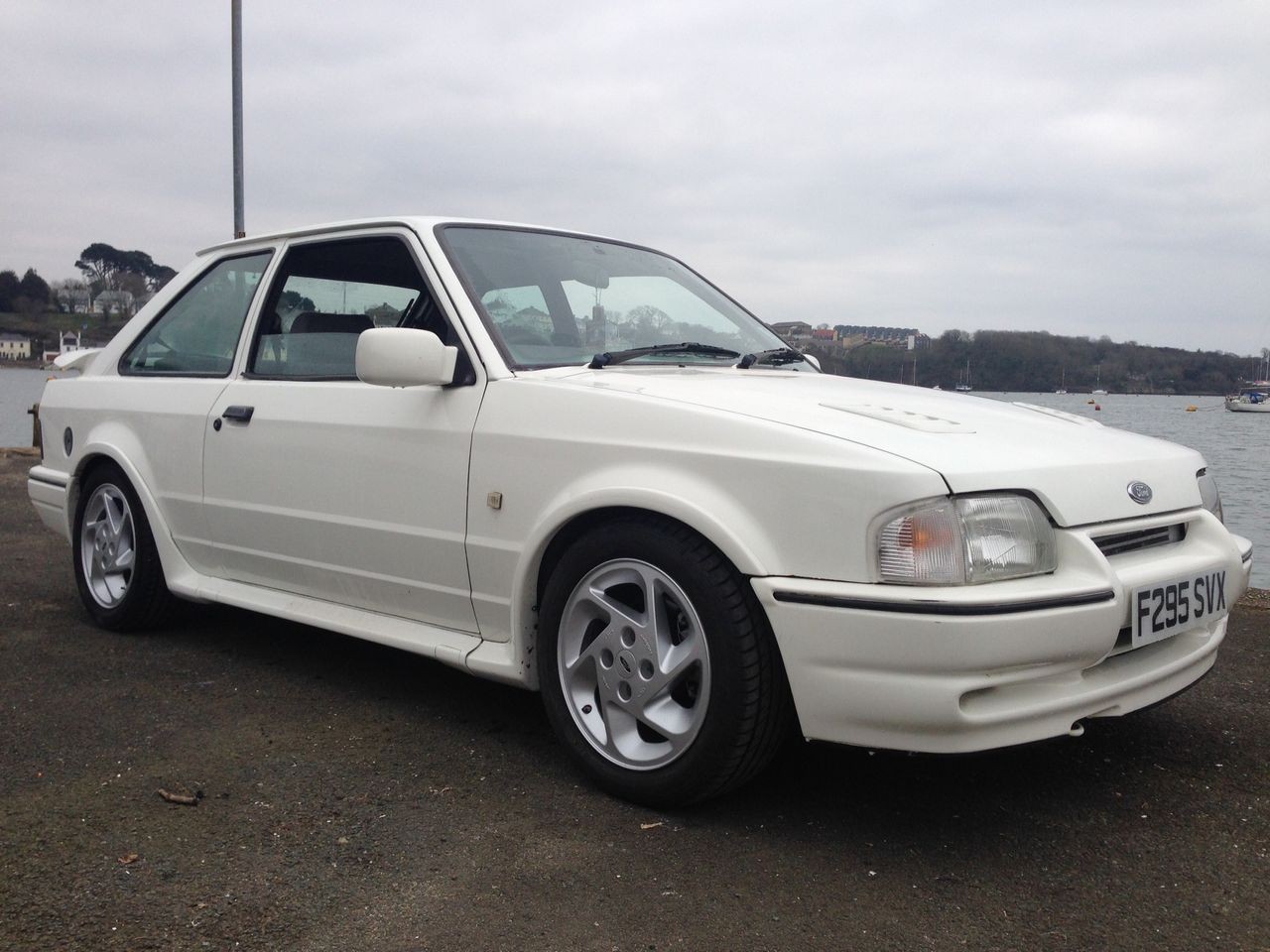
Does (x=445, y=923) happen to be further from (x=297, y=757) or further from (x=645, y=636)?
(x=297, y=757)

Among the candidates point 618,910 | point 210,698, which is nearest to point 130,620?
point 210,698

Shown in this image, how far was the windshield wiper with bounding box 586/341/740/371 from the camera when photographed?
332 cm

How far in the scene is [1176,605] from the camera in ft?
8.68

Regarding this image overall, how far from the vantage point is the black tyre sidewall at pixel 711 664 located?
2535 mm

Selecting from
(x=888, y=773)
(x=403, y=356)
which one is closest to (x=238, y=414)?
(x=403, y=356)

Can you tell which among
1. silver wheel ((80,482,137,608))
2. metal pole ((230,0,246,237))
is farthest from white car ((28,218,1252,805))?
metal pole ((230,0,246,237))

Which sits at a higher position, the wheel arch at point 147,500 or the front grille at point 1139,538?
the front grille at point 1139,538

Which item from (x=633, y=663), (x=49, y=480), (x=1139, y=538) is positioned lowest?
(x=633, y=663)

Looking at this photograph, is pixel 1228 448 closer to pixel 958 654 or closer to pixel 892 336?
pixel 892 336

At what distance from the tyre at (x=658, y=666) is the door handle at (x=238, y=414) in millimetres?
1538

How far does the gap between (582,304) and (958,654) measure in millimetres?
1854

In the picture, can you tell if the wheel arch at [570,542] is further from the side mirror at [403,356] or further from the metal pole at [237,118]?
the metal pole at [237,118]

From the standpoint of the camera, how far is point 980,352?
489 cm

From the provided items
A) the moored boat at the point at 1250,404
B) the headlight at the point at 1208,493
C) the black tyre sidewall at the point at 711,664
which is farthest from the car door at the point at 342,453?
the moored boat at the point at 1250,404
